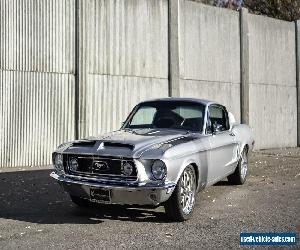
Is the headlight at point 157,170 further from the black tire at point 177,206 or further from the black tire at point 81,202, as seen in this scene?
the black tire at point 81,202

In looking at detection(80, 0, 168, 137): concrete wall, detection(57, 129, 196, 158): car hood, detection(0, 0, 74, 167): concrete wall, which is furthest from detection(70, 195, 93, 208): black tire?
detection(80, 0, 168, 137): concrete wall

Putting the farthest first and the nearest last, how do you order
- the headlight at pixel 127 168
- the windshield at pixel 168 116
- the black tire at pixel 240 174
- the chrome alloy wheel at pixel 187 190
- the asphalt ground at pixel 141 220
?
the black tire at pixel 240 174 → the windshield at pixel 168 116 → the chrome alloy wheel at pixel 187 190 → the headlight at pixel 127 168 → the asphalt ground at pixel 141 220

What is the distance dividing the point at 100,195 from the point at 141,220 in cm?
76

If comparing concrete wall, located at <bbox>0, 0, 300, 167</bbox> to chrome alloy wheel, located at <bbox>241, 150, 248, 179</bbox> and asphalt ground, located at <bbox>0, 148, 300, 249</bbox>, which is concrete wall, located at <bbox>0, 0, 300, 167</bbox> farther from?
chrome alloy wheel, located at <bbox>241, 150, 248, 179</bbox>

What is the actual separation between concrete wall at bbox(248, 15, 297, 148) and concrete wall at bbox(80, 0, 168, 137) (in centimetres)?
471

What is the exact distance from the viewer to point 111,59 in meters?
13.9

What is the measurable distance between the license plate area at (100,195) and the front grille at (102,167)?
0.19 meters

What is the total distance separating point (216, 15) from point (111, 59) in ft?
16.8

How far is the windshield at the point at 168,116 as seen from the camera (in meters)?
7.59

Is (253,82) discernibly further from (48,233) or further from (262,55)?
(48,233)

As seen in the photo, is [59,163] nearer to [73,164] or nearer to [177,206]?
[73,164]

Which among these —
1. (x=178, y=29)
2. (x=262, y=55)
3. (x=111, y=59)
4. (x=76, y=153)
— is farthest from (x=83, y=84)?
(x=262, y=55)

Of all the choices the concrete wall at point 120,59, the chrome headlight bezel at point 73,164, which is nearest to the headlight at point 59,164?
the chrome headlight bezel at point 73,164

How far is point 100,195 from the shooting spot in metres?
6.14
